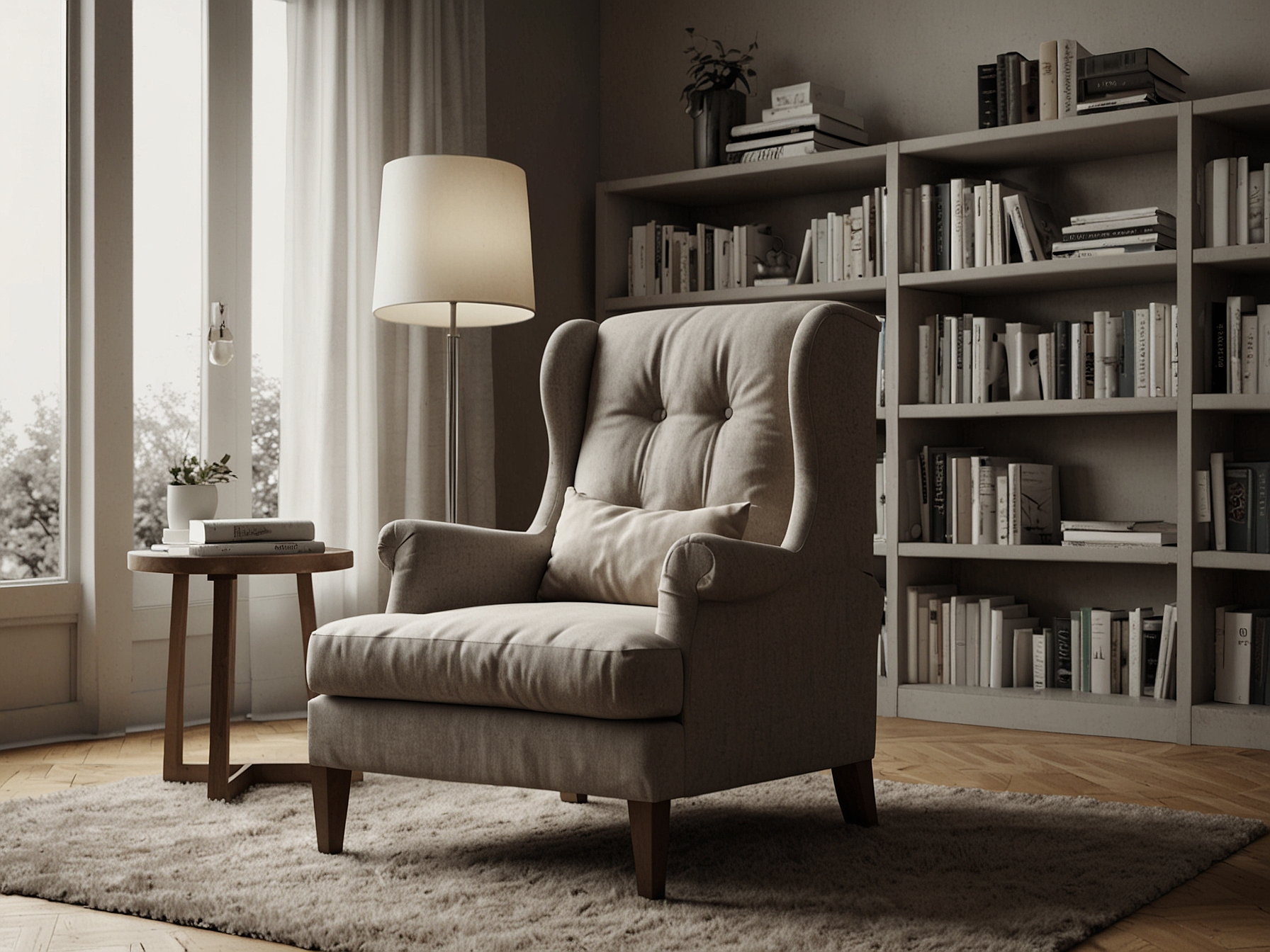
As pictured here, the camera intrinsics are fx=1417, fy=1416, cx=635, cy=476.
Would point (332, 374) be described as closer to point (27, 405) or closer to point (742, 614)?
point (27, 405)

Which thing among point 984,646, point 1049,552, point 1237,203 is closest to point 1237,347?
point 1237,203

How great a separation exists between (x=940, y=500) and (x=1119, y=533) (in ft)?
1.73

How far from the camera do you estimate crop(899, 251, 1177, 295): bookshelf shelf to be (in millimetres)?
3734

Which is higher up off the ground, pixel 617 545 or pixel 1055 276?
pixel 1055 276

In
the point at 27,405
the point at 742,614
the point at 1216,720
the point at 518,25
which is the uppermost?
the point at 518,25

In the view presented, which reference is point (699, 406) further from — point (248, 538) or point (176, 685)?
point (176, 685)

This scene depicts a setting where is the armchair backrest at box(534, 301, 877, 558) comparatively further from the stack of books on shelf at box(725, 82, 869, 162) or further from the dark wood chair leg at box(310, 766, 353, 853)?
the stack of books on shelf at box(725, 82, 869, 162)

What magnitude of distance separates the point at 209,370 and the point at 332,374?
339 millimetres

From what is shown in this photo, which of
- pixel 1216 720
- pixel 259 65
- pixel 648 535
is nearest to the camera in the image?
pixel 648 535

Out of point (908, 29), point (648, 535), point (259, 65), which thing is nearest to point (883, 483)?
point (908, 29)

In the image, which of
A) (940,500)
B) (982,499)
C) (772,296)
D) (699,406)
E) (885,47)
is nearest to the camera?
(699,406)

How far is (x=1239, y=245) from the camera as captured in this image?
3582 mm

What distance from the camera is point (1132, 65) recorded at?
373 cm

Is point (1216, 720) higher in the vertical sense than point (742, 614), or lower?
lower
